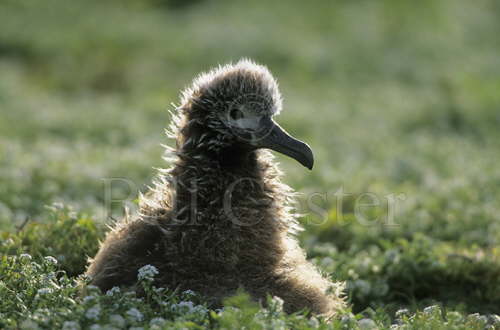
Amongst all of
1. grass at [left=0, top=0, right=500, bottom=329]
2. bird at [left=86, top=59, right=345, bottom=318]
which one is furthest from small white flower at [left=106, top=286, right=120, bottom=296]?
bird at [left=86, top=59, right=345, bottom=318]

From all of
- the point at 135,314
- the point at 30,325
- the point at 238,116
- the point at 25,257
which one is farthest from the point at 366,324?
the point at 25,257

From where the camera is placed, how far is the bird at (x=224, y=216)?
4164 mm

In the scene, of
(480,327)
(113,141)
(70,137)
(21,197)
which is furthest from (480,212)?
(70,137)

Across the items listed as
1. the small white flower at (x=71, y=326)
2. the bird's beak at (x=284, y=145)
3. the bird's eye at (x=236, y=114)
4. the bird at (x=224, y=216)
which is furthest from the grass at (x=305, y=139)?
the bird's eye at (x=236, y=114)

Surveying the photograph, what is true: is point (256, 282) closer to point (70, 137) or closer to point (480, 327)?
point (480, 327)

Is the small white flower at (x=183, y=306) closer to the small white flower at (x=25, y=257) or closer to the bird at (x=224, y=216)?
the bird at (x=224, y=216)

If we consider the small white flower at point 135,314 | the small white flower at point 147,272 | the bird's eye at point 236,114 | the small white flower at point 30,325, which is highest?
the bird's eye at point 236,114

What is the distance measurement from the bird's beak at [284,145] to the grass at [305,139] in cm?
95

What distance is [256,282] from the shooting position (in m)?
4.18

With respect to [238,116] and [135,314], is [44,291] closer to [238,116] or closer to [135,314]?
[135,314]

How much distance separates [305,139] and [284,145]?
6.41 m

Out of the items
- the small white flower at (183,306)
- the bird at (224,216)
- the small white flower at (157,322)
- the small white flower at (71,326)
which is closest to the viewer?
the small white flower at (71,326)

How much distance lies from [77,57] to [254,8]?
595 cm

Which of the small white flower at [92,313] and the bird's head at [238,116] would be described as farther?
the bird's head at [238,116]
